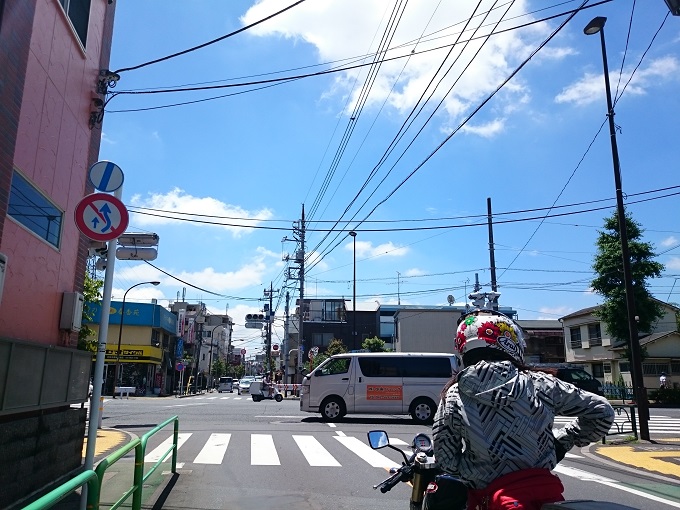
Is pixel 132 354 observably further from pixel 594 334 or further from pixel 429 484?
pixel 429 484

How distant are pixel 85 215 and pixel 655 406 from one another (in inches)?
1258

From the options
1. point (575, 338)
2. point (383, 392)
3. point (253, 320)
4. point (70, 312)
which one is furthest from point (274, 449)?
point (575, 338)

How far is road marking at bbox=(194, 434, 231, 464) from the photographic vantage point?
32.0 ft

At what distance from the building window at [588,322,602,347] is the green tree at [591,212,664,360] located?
9.83m

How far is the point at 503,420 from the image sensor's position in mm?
2586

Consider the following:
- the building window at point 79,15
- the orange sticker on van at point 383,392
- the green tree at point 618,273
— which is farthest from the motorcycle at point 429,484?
the green tree at point 618,273

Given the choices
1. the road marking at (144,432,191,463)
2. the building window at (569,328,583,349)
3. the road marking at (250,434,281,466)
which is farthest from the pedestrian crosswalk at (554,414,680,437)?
the building window at (569,328,583,349)

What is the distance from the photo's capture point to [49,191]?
7535 millimetres

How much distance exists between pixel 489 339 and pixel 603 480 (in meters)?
7.36

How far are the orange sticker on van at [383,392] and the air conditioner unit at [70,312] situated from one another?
10954 millimetres

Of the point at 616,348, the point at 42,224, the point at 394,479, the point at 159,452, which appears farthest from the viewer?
the point at 616,348

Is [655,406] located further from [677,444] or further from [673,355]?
[677,444]

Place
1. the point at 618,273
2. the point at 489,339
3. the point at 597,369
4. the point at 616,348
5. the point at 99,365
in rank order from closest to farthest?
the point at 489,339 → the point at 99,365 → the point at 618,273 → the point at 616,348 → the point at 597,369

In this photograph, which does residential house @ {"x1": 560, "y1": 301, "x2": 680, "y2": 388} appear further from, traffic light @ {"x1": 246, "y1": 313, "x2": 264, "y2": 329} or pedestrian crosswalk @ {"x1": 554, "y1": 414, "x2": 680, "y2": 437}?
traffic light @ {"x1": 246, "y1": 313, "x2": 264, "y2": 329}
